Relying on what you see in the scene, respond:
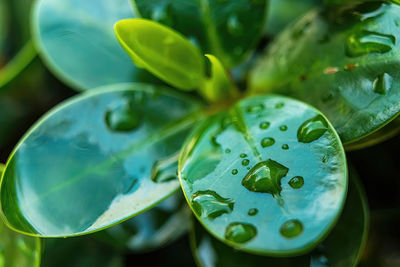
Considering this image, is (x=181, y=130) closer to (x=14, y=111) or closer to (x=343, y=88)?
(x=343, y=88)

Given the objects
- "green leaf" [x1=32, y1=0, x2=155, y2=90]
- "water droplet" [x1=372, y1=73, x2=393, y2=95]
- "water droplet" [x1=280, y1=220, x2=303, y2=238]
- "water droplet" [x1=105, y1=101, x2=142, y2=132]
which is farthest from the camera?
"green leaf" [x1=32, y1=0, x2=155, y2=90]

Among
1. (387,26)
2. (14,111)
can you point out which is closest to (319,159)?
(387,26)

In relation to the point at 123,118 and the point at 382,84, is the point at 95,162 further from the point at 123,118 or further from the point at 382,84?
the point at 382,84

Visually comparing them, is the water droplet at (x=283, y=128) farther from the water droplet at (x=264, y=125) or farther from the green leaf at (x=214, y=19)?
the green leaf at (x=214, y=19)

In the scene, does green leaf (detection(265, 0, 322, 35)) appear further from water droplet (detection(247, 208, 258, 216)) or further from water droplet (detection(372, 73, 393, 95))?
water droplet (detection(247, 208, 258, 216))

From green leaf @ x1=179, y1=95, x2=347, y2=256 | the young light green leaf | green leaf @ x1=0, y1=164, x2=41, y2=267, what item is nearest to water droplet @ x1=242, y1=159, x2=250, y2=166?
green leaf @ x1=179, y1=95, x2=347, y2=256

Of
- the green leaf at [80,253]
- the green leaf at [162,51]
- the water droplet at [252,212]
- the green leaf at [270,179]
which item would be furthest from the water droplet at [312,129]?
the green leaf at [80,253]
